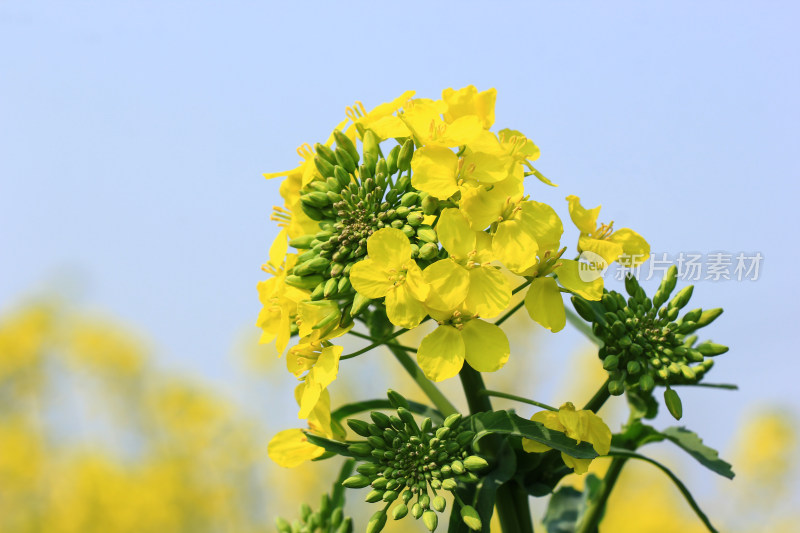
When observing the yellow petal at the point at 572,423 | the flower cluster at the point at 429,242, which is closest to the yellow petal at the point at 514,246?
the flower cluster at the point at 429,242

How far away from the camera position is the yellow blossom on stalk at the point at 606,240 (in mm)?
1156

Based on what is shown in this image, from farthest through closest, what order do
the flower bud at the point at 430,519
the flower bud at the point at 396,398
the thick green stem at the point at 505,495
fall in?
the thick green stem at the point at 505,495
the flower bud at the point at 396,398
the flower bud at the point at 430,519

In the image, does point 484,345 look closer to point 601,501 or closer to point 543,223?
point 543,223

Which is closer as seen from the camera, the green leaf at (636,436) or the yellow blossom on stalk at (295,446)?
the yellow blossom on stalk at (295,446)

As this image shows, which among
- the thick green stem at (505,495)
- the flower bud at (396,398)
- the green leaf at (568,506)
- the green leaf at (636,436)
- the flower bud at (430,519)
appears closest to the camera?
the flower bud at (430,519)

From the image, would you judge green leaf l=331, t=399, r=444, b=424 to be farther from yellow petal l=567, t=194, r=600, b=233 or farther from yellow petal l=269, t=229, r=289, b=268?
yellow petal l=567, t=194, r=600, b=233

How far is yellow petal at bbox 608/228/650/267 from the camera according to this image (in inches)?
47.4

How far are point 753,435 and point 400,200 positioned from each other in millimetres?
3094

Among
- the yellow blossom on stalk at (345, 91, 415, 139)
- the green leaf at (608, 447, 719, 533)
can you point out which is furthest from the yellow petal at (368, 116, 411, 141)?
the green leaf at (608, 447, 719, 533)

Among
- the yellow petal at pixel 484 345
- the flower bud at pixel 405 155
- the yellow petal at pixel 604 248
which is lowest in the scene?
the yellow petal at pixel 484 345

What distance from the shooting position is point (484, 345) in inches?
40.9

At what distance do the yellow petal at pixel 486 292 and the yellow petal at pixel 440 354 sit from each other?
0.17 ft

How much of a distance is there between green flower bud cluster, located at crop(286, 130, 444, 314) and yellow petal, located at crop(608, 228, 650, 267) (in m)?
0.34

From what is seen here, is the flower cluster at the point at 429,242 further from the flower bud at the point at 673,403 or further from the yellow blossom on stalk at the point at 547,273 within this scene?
the flower bud at the point at 673,403
